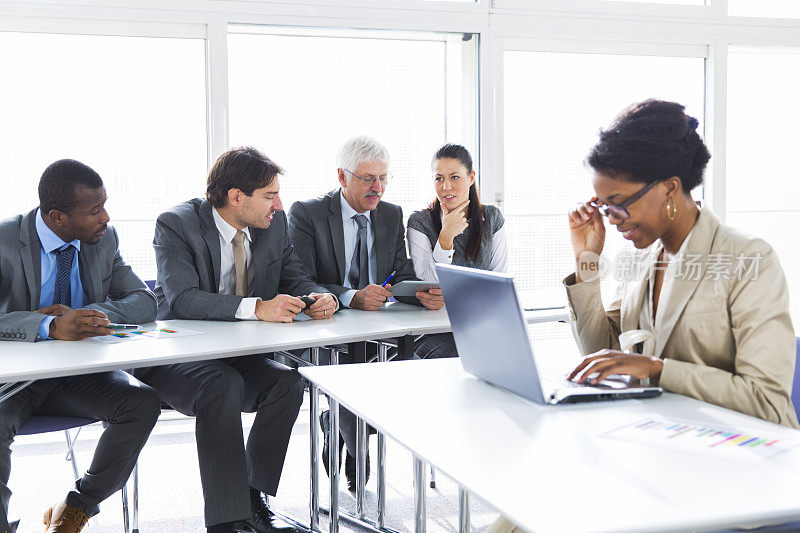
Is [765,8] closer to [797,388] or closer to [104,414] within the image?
[797,388]

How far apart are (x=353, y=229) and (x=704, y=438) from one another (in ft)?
7.97

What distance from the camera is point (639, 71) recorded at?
17.0 feet

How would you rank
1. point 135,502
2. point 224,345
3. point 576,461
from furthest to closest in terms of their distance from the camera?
point 135,502 → point 224,345 → point 576,461

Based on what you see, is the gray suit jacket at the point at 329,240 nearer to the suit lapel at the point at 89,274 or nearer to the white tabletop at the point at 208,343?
the white tabletop at the point at 208,343

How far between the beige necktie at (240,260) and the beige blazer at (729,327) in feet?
6.10

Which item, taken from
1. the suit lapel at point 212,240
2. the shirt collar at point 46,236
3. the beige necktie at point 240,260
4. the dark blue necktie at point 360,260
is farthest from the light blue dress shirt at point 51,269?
the dark blue necktie at point 360,260

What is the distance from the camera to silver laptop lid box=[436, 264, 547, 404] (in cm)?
156

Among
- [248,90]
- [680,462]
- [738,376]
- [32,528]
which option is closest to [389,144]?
[248,90]

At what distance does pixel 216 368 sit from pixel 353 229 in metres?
1.19

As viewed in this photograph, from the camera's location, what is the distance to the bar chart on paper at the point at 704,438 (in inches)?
52.7

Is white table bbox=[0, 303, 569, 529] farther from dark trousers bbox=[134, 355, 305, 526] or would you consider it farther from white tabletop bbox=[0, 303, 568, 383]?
dark trousers bbox=[134, 355, 305, 526]

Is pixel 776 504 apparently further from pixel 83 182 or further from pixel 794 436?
pixel 83 182

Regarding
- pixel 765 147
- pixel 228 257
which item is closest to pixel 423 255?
pixel 228 257

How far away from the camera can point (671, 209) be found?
1.79m
